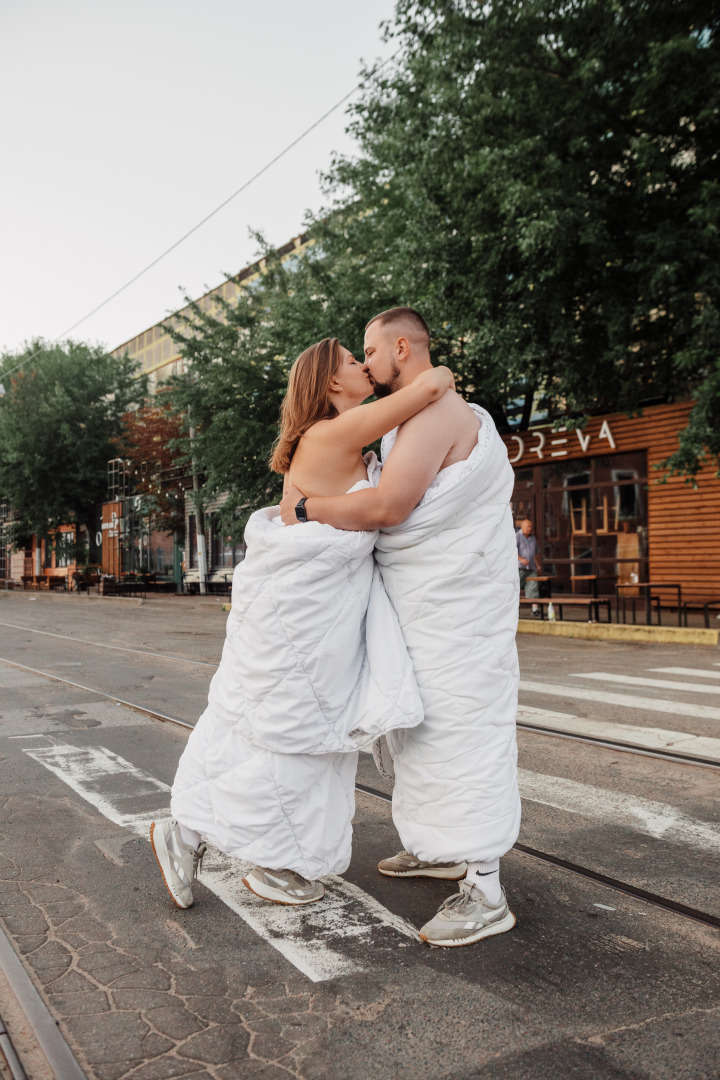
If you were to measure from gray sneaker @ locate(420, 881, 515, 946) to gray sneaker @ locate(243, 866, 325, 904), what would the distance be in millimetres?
479

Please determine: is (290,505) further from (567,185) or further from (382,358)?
(567,185)

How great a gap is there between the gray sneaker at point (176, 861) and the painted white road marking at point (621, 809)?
206 cm

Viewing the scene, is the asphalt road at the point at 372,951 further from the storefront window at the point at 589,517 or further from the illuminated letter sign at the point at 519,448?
the illuminated letter sign at the point at 519,448

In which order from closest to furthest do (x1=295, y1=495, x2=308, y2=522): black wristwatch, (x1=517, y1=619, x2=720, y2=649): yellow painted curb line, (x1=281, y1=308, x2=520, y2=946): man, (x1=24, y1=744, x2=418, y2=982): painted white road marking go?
(x1=24, y1=744, x2=418, y2=982): painted white road marking, (x1=281, y1=308, x2=520, y2=946): man, (x1=295, y1=495, x2=308, y2=522): black wristwatch, (x1=517, y1=619, x2=720, y2=649): yellow painted curb line

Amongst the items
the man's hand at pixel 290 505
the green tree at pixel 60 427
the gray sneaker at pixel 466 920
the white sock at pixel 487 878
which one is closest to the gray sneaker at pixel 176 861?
the gray sneaker at pixel 466 920

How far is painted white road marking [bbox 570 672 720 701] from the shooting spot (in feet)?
27.5

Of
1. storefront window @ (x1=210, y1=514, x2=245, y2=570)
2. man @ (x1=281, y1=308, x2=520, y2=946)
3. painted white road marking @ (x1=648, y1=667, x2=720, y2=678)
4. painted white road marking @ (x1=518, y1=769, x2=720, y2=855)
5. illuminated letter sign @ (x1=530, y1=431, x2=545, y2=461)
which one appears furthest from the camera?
storefront window @ (x1=210, y1=514, x2=245, y2=570)

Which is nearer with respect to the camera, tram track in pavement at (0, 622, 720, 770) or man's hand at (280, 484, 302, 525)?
man's hand at (280, 484, 302, 525)

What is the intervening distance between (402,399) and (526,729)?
4.19 m

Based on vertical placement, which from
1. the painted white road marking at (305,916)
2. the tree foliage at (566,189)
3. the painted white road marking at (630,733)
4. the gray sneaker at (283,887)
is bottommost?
the painted white road marking at (305,916)

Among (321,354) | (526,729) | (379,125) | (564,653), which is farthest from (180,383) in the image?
(321,354)

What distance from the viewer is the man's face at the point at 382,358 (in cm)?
308

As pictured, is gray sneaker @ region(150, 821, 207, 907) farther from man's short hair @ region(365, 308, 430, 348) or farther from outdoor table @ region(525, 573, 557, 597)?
outdoor table @ region(525, 573, 557, 597)

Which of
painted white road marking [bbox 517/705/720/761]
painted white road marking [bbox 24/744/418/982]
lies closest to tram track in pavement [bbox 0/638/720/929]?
painted white road marking [bbox 517/705/720/761]
